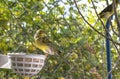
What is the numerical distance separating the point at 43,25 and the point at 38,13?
125 mm

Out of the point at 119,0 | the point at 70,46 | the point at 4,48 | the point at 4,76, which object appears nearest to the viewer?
the point at 119,0

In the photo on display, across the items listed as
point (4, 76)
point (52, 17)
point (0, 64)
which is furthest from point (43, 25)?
point (0, 64)

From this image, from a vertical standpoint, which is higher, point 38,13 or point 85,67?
point 38,13

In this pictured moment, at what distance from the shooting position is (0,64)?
1703mm

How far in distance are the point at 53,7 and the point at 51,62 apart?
1.80 feet

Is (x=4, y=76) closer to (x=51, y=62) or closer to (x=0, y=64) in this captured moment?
(x=51, y=62)

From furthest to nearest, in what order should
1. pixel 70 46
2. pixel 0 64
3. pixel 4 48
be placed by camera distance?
pixel 70 46 → pixel 4 48 → pixel 0 64

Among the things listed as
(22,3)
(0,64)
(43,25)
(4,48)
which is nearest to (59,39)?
(43,25)

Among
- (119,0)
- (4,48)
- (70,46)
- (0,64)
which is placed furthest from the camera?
(70,46)

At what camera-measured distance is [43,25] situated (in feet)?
10.8

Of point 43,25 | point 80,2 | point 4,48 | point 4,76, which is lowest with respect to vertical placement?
point 4,76

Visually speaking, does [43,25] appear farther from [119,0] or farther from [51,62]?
[119,0]

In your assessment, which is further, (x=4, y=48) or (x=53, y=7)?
(x=53, y=7)

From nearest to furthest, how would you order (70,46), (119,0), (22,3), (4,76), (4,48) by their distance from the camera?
(119,0), (4,48), (70,46), (22,3), (4,76)
